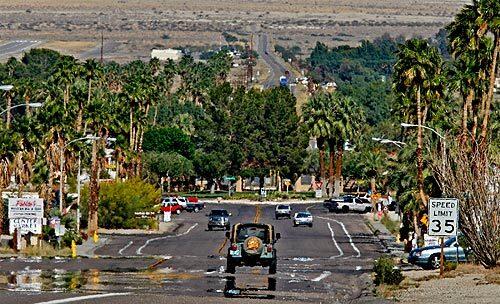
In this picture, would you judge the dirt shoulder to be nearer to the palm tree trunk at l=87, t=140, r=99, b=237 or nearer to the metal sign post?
the metal sign post

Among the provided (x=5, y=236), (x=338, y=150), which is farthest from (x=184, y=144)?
(x=5, y=236)

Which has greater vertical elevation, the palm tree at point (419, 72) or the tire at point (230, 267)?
the palm tree at point (419, 72)

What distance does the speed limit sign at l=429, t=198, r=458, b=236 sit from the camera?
52.1 meters

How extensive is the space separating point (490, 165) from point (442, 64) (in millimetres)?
33820

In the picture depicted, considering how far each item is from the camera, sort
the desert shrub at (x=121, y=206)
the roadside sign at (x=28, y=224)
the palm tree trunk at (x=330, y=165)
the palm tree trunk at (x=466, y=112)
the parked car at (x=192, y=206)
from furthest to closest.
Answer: the palm tree trunk at (x=330, y=165) < the parked car at (x=192, y=206) < the desert shrub at (x=121, y=206) < the roadside sign at (x=28, y=224) < the palm tree trunk at (x=466, y=112)

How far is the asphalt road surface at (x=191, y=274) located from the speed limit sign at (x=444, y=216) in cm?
317

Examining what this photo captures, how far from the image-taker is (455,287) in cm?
4803

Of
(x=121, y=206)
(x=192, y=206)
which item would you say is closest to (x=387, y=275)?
(x=121, y=206)

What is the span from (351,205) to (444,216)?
87.5 metres

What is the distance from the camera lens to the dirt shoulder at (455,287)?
43875 mm

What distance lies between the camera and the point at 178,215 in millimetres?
132375

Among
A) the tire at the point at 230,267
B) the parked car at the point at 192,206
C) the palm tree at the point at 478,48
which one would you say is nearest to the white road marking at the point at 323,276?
the tire at the point at 230,267


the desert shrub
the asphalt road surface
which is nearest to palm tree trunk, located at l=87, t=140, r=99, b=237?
the asphalt road surface

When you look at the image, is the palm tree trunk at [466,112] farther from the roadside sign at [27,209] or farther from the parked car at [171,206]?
the parked car at [171,206]
